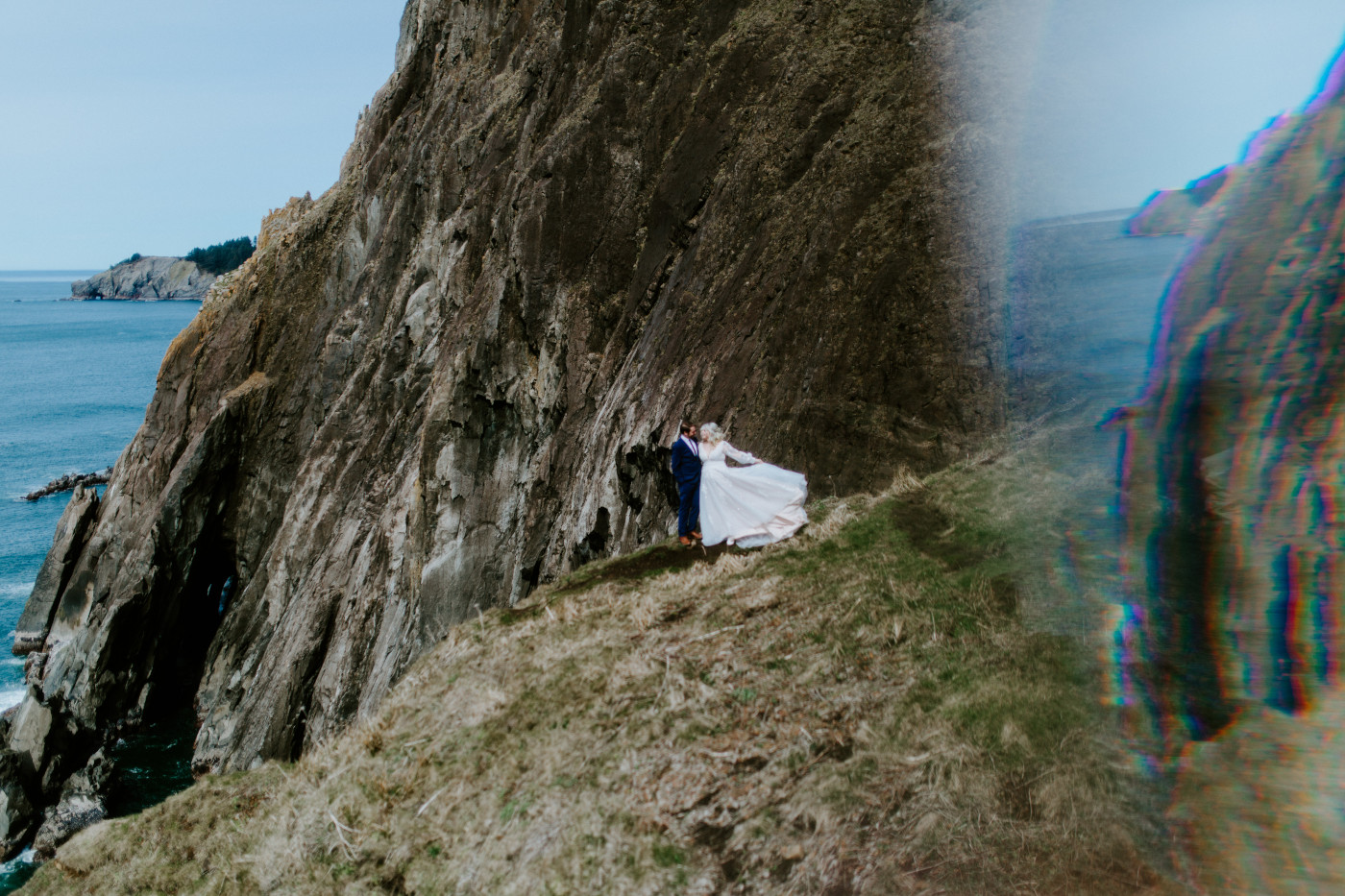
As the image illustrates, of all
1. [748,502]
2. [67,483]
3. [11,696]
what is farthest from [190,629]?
[748,502]

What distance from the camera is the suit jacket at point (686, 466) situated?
12125 mm

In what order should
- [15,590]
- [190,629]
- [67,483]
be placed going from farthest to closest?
[67,483] → [15,590] → [190,629]

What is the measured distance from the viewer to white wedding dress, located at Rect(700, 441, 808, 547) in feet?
37.0

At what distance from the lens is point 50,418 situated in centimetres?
8819

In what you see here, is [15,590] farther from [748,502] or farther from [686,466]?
[748,502]

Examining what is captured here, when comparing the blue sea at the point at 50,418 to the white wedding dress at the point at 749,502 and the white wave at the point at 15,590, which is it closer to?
the white wave at the point at 15,590

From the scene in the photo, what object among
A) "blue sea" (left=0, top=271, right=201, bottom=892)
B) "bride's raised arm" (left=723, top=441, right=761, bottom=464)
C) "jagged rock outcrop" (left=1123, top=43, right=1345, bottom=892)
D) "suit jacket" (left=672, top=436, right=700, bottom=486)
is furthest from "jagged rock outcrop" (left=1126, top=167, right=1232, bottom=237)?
"blue sea" (left=0, top=271, right=201, bottom=892)

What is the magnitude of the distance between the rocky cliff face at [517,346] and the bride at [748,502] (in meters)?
1.68

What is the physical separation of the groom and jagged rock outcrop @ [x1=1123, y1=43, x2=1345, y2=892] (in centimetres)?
664

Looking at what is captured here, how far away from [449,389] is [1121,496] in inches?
823

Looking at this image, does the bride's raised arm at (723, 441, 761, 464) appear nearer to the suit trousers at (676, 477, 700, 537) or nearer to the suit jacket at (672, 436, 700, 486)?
the suit jacket at (672, 436, 700, 486)

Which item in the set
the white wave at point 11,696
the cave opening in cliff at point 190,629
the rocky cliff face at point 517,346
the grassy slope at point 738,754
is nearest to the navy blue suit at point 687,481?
the grassy slope at point 738,754

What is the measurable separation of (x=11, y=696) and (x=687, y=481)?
40752mm

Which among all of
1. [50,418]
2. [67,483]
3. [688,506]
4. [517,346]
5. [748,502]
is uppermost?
[517,346]
